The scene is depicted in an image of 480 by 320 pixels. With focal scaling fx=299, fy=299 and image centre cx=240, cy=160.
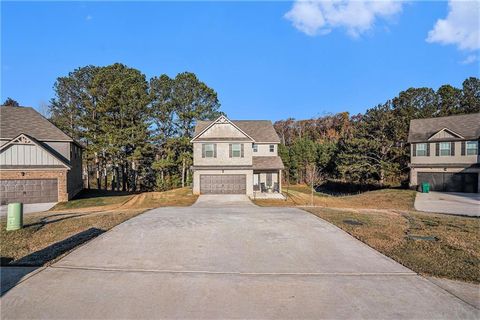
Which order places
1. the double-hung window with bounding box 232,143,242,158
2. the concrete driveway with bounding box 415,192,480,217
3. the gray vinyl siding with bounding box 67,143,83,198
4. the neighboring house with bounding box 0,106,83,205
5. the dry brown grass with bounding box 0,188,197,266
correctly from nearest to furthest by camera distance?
the dry brown grass with bounding box 0,188,197,266, the concrete driveway with bounding box 415,192,480,217, the neighboring house with bounding box 0,106,83,205, the gray vinyl siding with bounding box 67,143,83,198, the double-hung window with bounding box 232,143,242,158

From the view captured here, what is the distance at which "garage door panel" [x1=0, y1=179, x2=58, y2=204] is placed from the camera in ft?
78.2

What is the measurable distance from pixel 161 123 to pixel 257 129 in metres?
14.4

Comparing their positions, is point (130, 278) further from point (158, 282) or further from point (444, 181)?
point (444, 181)

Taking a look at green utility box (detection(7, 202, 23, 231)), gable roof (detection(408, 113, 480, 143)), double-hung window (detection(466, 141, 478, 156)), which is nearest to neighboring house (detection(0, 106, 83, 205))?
green utility box (detection(7, 202, 23, 231))

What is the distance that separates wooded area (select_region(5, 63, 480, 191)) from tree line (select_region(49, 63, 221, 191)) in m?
0.11

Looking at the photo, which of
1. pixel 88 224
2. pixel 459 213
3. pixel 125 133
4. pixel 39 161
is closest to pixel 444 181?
pixel 459 213

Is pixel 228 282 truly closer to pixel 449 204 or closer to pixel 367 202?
pixel 367 202

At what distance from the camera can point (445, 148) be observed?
105ft

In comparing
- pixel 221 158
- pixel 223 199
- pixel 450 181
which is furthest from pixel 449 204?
pixel 221 158

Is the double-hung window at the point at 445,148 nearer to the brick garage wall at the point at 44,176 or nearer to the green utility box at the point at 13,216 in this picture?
the green utility box at the point at 13,216

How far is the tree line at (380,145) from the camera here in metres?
40.4

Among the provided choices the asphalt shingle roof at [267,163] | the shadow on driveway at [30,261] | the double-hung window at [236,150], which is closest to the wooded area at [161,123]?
the asphalt shingle roof at [267,163]

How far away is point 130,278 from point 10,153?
75.5 ft

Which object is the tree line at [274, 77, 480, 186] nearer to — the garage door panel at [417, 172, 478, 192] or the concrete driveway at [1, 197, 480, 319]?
the garage door panel at [417, 172, 478, 192]
